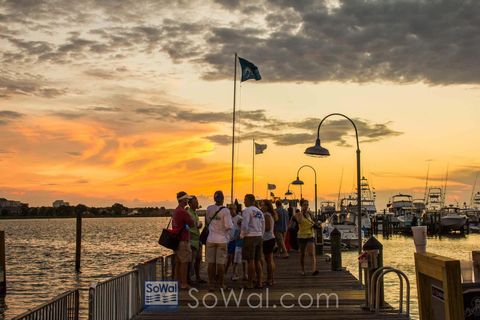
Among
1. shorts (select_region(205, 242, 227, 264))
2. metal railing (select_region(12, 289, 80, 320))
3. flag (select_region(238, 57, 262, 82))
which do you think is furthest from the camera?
flag (select_region(238, 57, 262, 82))

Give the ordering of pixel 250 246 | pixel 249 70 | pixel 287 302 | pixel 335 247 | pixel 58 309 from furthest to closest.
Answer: pixel 249 70, pixel 335 247, pixel 250 246, pixel 287 302, pixel 58 309

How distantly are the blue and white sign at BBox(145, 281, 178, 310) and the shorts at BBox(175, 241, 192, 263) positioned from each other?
1.02m

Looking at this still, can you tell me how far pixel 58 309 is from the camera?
7.68 meters

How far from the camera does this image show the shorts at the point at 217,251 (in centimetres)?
1443

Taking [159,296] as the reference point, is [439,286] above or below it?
above

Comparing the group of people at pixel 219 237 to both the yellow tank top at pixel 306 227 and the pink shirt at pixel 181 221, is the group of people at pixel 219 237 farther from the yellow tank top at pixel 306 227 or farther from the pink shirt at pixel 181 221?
the yellow tank top at pixel 306 227

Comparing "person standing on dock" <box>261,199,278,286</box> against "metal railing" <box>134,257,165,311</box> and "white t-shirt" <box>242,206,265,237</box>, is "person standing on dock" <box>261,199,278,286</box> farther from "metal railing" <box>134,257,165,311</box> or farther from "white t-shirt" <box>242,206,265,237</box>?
"metal railing" <box>134,257,165,311</box>

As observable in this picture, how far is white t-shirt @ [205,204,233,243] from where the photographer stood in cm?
1431

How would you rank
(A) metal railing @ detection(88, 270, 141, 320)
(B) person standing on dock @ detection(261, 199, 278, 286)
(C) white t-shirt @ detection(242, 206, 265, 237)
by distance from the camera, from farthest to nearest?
(B) person standing on dock @ detection(261, 199, 278, 286) → (C) white t-shirt @ detection(242, 206, 265, 237) → (A) metal railing @ detection(88, 270, 141, 320)

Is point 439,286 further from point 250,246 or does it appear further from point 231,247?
point 231,247

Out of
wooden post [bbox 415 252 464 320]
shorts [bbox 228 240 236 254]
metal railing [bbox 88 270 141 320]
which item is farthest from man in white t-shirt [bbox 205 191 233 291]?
wooden post [bbox 415 252 464 320]

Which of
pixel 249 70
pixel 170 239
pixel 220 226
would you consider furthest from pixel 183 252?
pixel 249 70

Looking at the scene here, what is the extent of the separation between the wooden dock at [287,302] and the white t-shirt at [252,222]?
134 centimetres

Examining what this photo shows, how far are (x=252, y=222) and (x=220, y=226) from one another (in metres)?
0.73
